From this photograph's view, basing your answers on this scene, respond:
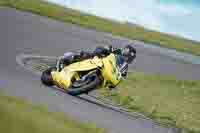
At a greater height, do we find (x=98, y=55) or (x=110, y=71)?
(x=98, y=55)

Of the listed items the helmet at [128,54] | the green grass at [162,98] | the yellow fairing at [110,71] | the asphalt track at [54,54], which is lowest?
the green grass at [162,98]

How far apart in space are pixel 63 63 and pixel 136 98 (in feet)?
25.3

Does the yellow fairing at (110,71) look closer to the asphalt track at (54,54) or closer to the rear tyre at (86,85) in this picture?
the rear tyre at (86,85)

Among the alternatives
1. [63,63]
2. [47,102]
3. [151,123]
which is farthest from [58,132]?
[151,123]

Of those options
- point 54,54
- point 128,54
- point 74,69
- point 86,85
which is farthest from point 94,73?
point 54,54

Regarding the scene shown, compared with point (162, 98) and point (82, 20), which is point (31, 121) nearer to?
point (162, 98)

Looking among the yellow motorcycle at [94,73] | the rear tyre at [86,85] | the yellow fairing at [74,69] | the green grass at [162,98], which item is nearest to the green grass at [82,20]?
the green grass at [162,98]

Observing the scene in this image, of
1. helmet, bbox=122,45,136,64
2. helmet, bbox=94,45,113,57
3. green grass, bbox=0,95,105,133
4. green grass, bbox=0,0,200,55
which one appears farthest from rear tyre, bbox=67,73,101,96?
green grass, bbox=0,0,200,55

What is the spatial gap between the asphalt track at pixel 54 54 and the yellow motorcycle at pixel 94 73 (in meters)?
1.76

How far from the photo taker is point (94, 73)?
40.8 ft

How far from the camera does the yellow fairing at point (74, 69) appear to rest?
12.5 meters

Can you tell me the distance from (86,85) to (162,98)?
10.2 m

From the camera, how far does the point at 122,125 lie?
15500mm

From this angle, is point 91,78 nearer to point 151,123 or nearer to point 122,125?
point 122,125
